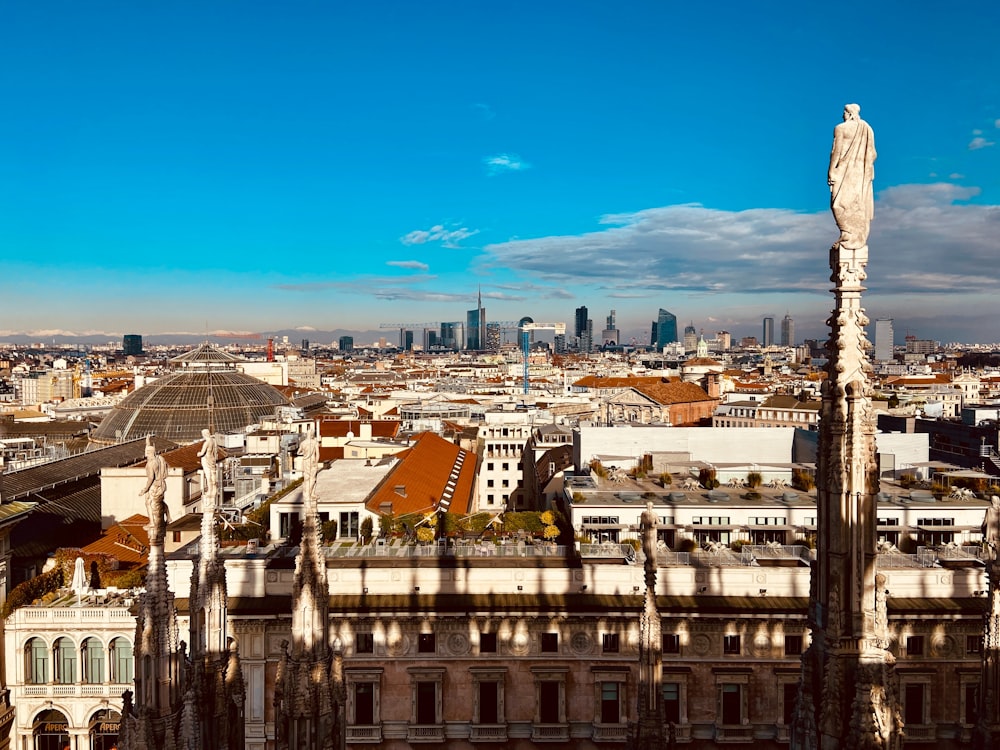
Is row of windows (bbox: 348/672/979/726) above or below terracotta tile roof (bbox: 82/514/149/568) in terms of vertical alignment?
below

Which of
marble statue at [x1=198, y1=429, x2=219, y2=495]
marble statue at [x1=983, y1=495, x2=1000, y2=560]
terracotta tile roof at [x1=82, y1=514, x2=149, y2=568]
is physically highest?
marble statue at [x1=198, y1=429, x2=219, y2=495]

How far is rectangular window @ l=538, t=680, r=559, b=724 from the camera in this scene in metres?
20.7

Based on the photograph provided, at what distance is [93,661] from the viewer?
22609mm

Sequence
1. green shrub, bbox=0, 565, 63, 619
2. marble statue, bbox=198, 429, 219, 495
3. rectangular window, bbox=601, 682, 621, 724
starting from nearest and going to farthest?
1. marble statue, bbox=198, 429, 219, 495
2. rectangular window, bbox=601, 682, 621, 724
3. green shrub, bbox=0, 565, 63, 619

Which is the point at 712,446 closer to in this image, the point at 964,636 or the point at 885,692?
the point at 964,636

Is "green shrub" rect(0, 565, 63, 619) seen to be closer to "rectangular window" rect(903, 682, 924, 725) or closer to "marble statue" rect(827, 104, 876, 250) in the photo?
"marble statue" rect(827, 104, 876, 250)

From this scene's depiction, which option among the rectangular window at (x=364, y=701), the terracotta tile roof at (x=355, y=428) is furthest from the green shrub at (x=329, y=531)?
the terracotta tile roof at (x=355, y=428)

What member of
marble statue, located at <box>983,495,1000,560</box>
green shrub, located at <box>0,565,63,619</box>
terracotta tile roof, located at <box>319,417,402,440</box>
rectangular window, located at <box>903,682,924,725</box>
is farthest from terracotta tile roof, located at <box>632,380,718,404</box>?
marble statue, located at <box>983,495,1000,560</box>

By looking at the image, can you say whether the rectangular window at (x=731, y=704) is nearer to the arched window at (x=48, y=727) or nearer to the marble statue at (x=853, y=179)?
the marble statue at (x=853, y=179)

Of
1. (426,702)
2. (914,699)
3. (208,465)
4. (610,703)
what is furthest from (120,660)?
(914,699)

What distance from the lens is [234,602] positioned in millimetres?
21141

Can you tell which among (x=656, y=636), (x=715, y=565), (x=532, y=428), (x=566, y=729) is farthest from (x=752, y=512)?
(x=532, y=428)

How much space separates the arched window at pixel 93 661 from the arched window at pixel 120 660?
339 millimetres

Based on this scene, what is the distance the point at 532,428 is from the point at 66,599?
4980 cm
